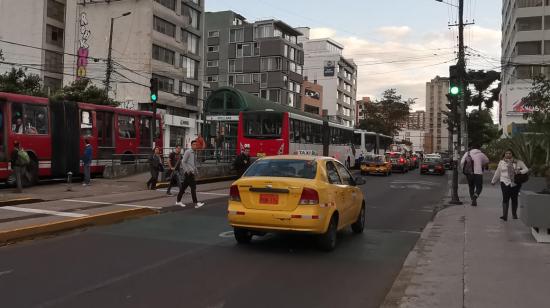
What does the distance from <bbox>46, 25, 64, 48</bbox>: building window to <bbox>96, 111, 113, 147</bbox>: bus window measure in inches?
1566

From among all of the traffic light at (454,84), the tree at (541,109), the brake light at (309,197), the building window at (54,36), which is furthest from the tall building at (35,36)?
the brake light at (309,197)

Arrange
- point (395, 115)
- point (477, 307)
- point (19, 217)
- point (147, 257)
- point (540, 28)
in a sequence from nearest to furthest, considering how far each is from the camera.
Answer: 1. point (477, 307)
2. point (147, 257)
3. point (19, 217)
4. point (540, 28)
5. point (395, 115)

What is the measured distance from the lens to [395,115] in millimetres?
85250

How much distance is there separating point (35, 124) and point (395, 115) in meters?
71.3

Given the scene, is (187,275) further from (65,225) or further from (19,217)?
(19,217)

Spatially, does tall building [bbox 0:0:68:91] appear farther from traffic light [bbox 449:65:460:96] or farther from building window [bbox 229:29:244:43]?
traffic light [bbox 449:65:460:96]

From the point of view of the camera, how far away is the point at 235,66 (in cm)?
8369

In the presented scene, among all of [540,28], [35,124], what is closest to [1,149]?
[35,124]

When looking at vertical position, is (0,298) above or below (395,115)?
below

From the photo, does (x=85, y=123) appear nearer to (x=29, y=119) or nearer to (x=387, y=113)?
(x=29, y=119)

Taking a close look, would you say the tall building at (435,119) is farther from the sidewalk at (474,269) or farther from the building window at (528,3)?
the sidewalk at (474,269)

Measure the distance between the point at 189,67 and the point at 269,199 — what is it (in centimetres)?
5374

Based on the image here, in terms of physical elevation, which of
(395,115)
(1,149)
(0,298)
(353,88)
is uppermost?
(353,88)

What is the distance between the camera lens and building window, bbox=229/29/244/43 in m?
82.8
